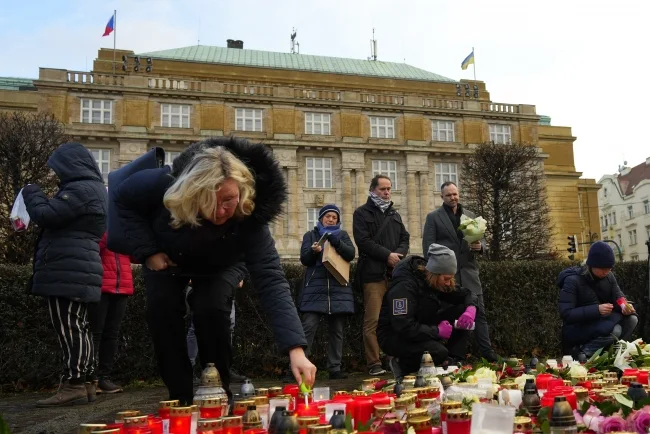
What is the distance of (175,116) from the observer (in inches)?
1597

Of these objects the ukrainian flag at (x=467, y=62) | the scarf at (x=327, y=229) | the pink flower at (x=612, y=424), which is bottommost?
the pink flower at (x=612, y=424)

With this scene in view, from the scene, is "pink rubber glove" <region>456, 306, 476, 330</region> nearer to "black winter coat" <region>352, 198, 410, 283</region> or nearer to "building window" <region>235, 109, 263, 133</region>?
"black winter coat" <region>352, 198, 410, 283</region>

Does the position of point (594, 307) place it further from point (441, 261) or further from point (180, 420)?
point (180, 420)

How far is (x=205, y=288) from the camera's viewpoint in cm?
382

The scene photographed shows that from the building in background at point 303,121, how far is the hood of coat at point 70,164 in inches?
1342

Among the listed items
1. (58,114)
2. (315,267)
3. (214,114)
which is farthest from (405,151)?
(315,267)

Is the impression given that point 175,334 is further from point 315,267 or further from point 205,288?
point 315,267

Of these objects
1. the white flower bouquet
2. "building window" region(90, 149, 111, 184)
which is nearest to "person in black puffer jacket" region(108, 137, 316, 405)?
the white flower bouquet

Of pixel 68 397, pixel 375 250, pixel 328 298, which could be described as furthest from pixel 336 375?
pixel 68 397

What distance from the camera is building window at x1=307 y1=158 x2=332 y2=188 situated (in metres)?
42.2

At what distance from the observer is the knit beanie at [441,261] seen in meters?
5.05

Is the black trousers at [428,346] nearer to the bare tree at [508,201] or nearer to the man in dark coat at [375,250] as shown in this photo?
the man in dark coat at [375,250]

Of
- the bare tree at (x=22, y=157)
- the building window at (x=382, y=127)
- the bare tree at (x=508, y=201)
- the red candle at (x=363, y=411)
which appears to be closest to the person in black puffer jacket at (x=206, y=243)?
the red candle at (x=363, y=411)

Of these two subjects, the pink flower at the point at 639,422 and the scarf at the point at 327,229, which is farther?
the scarf at the point at 327,229
